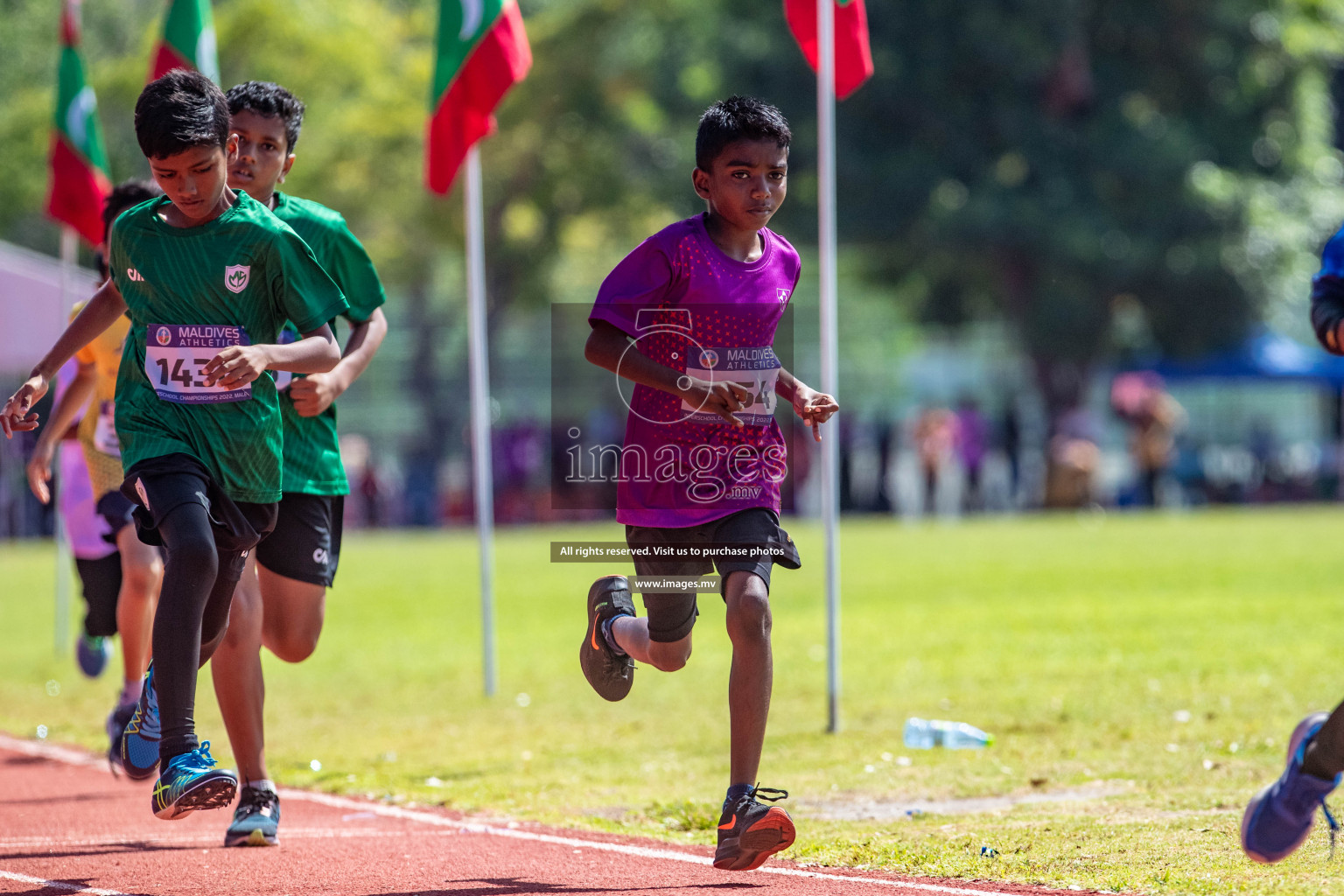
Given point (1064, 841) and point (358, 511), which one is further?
point (358, 511)

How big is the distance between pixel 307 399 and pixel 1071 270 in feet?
109

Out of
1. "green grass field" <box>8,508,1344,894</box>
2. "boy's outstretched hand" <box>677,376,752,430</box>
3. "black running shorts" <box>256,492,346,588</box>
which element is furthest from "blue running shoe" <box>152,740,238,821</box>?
"green grass field" <box>8,508,1344,894</box>

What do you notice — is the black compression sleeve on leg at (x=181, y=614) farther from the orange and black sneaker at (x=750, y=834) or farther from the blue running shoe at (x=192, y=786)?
the orange and black sneaker at (x=750, y=834)

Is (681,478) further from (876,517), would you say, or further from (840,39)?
(876,517)

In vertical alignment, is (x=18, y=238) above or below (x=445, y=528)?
above

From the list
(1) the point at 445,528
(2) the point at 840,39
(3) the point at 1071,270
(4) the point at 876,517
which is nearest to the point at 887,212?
(3) the point at 1071,270

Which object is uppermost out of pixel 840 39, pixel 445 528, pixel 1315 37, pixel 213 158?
pixel 1315 37

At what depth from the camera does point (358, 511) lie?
115 feet

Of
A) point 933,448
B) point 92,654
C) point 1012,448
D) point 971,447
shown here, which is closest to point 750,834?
point 92,654

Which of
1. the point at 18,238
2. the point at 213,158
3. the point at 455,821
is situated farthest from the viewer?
the point at 18,238

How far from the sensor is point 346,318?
623 centimetres

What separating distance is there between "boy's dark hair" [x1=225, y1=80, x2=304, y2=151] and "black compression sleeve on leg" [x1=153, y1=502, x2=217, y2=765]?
171 cm

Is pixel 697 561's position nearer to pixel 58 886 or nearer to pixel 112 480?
pixel 58 886

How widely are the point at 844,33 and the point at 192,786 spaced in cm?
581
